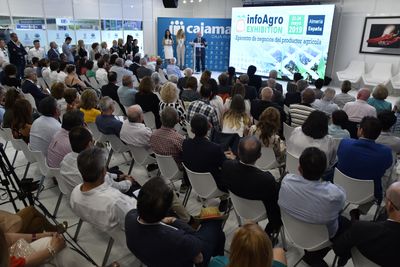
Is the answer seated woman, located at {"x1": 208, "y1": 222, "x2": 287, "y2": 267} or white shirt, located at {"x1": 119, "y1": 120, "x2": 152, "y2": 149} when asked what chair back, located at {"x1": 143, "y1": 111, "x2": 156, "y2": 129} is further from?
seated woman, located at {"x1": 208, "y1": 222, "x2": 287, "y2": 267}

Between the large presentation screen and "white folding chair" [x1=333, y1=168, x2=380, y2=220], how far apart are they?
27.2ft

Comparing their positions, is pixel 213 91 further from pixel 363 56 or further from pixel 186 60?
pixel 186 60

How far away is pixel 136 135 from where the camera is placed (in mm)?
3377

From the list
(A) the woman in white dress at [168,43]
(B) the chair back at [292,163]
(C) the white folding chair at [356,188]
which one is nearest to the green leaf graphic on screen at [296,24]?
(A) the woman in white dress at [168,43]

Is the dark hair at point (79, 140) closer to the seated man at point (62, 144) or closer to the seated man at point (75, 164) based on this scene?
the seated man at point (75, 164)

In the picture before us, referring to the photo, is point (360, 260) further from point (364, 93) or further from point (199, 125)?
point (364, 93)

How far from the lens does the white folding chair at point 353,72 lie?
30.6 feet

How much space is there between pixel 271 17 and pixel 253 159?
10.00m

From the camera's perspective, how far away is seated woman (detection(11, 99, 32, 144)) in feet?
11.2

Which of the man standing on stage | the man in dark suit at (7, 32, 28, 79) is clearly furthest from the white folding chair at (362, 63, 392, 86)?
the man in dark suit at (7, 32, 28, 79)

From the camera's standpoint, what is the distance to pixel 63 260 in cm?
211

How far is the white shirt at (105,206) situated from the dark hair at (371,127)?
224 centimetres

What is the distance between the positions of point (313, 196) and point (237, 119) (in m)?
1.85

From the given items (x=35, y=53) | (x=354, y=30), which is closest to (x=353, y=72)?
(x=354, y=30)
